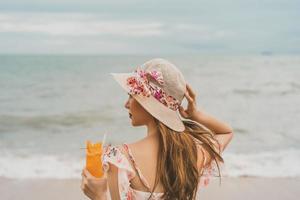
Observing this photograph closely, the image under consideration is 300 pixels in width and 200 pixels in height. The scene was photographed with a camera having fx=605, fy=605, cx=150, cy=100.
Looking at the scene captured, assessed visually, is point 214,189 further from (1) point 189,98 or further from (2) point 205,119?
(1) point 189,98

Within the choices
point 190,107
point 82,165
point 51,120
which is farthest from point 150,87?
point 51,120

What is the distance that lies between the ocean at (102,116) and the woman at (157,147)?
4.50 meters

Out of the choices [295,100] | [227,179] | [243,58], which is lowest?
[243,58]

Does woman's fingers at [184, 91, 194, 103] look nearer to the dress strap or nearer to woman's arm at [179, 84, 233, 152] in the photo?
woman's arm at [179, 84, 233, 152]

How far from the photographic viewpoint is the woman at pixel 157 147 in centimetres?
227

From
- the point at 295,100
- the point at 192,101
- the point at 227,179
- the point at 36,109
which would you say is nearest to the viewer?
the point at 192,101

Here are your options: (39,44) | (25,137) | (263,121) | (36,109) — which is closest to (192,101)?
(25,137)

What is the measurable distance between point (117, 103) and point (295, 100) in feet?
14.9

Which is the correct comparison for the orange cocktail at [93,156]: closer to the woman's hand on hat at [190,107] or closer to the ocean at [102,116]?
the woman's hand on hat at [190,107]

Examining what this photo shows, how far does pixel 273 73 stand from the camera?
24062 millimetres

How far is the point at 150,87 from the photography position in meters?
2.42

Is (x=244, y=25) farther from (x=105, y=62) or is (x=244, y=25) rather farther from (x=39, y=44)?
Answer: (x=39, y=44)

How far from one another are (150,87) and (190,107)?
A: 227 millimetres

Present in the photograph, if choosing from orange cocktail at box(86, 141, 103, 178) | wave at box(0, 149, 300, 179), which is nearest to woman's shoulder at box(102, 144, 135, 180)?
orange cocktail at box(86, 141, 103, 178)
